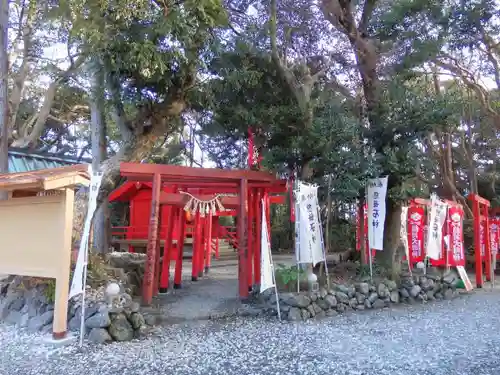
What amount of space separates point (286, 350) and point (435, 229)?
632 cm

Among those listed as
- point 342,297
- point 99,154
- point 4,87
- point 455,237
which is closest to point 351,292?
point 342,297

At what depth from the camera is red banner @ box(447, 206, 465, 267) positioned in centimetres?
1096

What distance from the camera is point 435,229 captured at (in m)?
10.5

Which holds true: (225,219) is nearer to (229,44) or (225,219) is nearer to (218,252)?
(218,252)

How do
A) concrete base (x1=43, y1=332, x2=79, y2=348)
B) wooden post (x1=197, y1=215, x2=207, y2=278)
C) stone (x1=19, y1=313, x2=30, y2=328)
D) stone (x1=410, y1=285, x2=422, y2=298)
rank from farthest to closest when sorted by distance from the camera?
wooden post (x1=197, y1=215, x2=207, y2=278) < stone (x1=410, y1=285, x2=422, y2=298) < stone (x1=19, y1=313, x2=30, y2=328) < concrete base (x1=43, y1=332, x2=79, y2=348)

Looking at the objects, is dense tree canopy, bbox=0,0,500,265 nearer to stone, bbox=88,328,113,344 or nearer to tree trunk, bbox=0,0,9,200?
tree trunk, bbox=0,0,9,200

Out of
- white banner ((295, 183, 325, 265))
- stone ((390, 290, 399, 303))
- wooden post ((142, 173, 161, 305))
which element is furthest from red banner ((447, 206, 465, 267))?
wooden post ((142, 173, 161, 305))

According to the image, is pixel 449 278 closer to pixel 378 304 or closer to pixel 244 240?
pixel 378 304

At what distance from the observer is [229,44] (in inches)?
386

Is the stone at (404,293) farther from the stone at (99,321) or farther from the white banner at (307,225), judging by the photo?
the stone at (99,321)

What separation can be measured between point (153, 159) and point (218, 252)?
5104mm

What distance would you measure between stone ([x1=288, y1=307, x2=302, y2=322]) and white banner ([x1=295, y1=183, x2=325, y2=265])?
901mm

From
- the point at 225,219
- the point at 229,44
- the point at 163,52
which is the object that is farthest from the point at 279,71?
the point at 225,219

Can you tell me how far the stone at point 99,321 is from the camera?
19.9 ft
